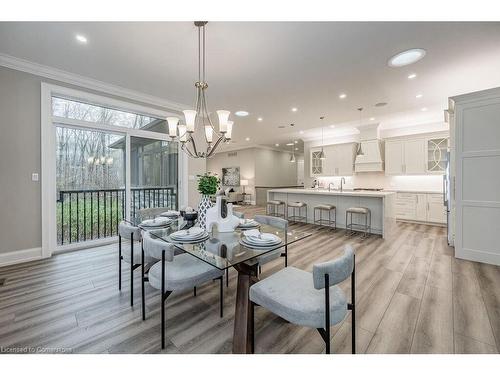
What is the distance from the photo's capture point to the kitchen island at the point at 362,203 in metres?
4.38

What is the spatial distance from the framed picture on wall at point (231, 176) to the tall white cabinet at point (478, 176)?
28.2ft

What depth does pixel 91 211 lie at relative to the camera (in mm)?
3947

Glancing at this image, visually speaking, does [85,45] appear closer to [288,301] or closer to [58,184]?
[58,184]

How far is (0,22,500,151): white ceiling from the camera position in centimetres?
234

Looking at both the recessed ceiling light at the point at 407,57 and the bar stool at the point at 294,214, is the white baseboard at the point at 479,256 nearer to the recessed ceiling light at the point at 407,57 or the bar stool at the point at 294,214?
the recessed ceiling light at the point at 407,57

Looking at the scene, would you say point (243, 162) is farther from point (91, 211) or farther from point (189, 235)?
point (189, 235)

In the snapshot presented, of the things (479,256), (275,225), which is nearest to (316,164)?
(479,256)

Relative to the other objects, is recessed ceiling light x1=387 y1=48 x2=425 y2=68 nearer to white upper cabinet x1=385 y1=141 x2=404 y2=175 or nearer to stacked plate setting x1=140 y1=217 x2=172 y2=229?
stacked plate setting x1=140 y1=217 x2=172 y2=229

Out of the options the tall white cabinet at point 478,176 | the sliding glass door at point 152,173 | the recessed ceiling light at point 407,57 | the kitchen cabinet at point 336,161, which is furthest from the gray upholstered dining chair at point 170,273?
the kitchen cabinet at point 336,161

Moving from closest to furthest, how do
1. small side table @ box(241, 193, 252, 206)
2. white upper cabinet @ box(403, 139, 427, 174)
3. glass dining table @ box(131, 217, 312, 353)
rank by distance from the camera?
glass dining table @ box(131, 217, 312, 353)
white upper cabinet @ box(403, 139, 427, 174)
small side table @ box(241, 193, 252, 206)

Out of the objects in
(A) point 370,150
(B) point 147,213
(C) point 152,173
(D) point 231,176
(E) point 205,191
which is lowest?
(B) point 147,213

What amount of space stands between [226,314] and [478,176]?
148 inches

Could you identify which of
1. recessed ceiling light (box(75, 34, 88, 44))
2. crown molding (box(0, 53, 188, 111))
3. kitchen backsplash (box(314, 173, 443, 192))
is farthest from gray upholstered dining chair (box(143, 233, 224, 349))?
kitchen backsplash (box(314, 173, 443, 192))

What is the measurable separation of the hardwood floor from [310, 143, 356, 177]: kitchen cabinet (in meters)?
4.30
